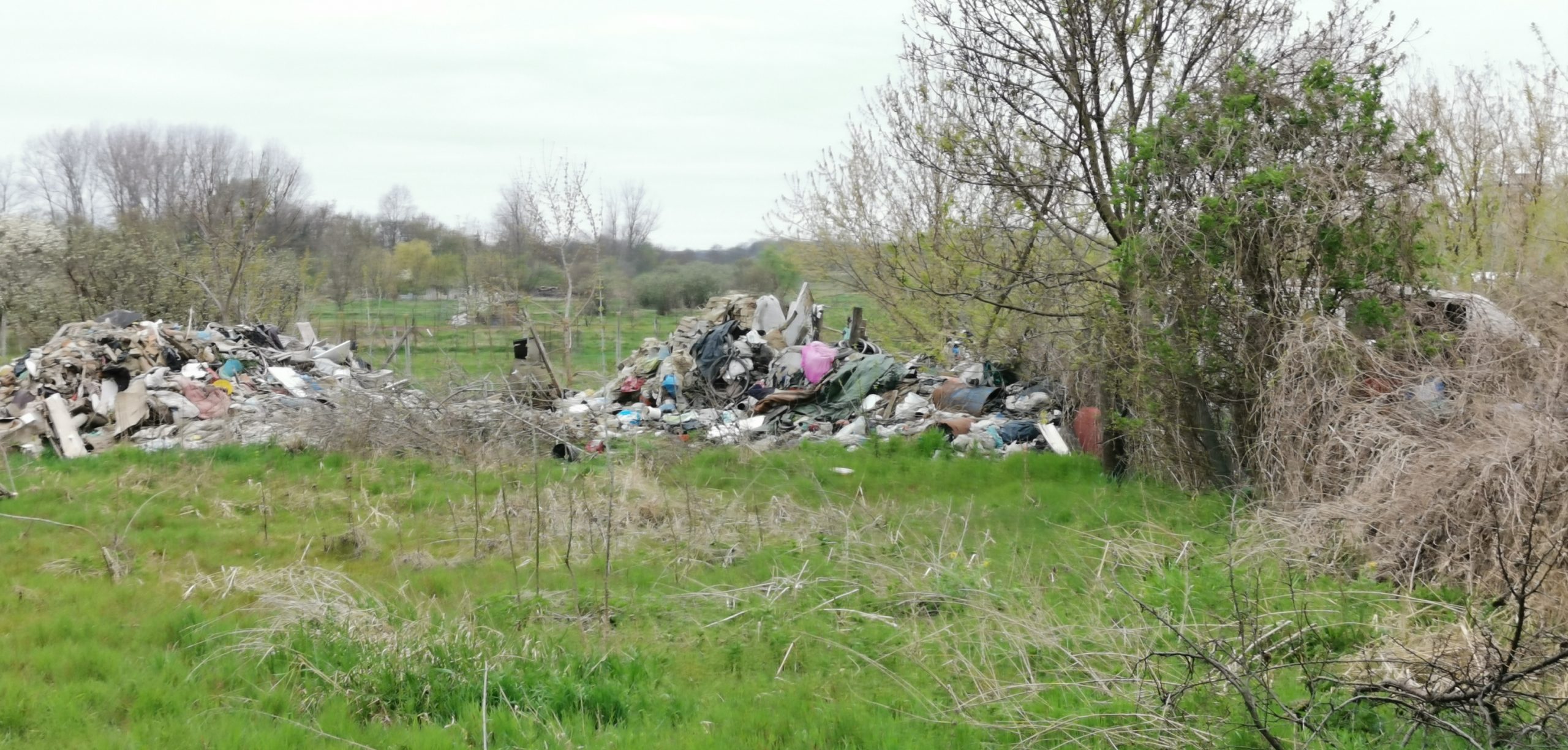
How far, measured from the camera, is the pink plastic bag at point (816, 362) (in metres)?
14.8

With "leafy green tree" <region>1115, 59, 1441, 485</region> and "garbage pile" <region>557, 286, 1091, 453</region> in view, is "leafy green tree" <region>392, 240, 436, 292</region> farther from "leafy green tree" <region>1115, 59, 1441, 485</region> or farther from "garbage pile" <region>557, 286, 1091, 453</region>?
"leafy green tree" <region>1115, 59, 1441, 485</region>

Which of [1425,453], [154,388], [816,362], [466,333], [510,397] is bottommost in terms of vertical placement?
[154,388]

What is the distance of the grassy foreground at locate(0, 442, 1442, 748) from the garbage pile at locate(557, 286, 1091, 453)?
3298 millimetres

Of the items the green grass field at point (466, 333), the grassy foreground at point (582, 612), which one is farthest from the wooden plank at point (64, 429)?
the green grass field at point (466, 333)

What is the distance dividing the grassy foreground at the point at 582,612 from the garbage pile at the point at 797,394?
330 cm

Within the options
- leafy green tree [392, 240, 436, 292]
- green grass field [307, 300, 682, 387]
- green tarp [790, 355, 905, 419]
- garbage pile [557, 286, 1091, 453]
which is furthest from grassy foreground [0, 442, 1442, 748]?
leafy green tree [392, 240, 436, 292]

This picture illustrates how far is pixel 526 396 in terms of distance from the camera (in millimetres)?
13109

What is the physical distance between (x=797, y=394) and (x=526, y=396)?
3.73 meters

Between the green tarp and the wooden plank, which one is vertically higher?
the green tarp

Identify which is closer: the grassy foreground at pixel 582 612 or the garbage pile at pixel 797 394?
the grassy foreground at pixel 582 612

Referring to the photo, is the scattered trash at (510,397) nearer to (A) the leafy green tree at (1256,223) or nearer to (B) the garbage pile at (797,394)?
(B) the garbage pile at (797,394)

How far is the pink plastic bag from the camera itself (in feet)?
48.4

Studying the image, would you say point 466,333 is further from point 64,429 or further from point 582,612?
point 582,612

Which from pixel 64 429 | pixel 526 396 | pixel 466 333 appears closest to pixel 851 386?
pixel 526 396
